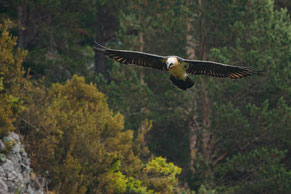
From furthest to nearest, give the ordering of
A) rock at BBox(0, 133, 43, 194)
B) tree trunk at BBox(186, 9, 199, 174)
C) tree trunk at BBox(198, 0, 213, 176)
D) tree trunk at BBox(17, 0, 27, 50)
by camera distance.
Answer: tree trunk at BBox(17, 0, 27, 50) → tree trunk at BBox(186, 9, 199, 174) → tree trunk at BBox(198, 0, 213, 176) → rock at BBox(0, 133, 43, 194)

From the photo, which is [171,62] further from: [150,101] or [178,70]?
[150,101]

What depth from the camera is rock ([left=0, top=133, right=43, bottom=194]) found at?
45.6 ft

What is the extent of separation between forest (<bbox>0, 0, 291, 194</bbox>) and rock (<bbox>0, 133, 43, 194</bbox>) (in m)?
0.45

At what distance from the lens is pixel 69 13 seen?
25734mm

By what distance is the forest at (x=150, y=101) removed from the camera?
16.2 meters

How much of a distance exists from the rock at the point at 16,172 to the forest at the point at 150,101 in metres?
0.45

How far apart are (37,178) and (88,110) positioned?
3715mm

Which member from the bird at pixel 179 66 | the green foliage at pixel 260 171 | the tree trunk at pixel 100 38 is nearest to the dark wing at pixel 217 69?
the bird at pixel 179 66

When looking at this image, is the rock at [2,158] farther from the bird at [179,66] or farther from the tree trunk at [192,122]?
the tree trunk at [192,122]

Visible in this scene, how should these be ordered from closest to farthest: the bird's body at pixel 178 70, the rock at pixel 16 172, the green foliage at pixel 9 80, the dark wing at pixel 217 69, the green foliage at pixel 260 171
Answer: the bird's body at pixel 178 70
the dark wing at pixel 217 69
the rock at pixel 16 172
the green foliage at pixel 9 80
the green foliage at pixel 260 171

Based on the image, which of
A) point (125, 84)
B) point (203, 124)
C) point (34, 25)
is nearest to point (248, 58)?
point (203, 124)

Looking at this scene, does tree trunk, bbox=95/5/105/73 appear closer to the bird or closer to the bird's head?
the bird

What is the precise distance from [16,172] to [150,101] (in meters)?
10.0

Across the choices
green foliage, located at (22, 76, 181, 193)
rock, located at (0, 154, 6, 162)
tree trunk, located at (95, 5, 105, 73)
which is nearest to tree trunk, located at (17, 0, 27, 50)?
tree trunk, located at (95, 5, 105, 73)
